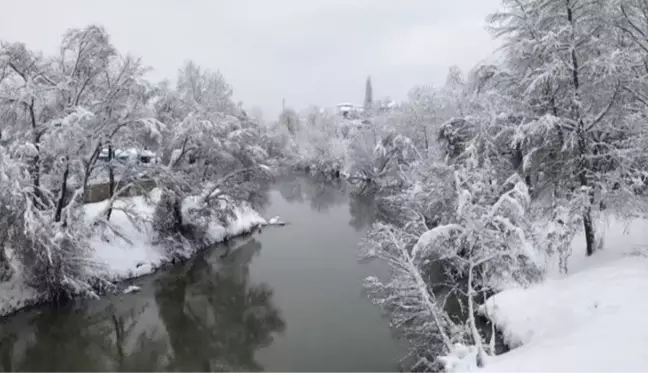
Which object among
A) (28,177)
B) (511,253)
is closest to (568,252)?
(511,253)

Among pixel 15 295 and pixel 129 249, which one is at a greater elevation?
pixel 129 249

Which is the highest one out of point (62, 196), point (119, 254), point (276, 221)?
point (62, 196)

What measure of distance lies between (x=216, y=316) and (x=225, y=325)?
0.88 m

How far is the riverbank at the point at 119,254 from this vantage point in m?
14.9

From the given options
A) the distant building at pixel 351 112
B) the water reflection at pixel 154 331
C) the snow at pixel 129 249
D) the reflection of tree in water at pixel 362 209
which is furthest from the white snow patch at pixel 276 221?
the distant building at pixel 351 112

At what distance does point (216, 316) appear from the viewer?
15070 mm

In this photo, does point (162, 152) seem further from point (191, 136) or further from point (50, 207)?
point (50, 207)

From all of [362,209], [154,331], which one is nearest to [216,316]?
[154,331]

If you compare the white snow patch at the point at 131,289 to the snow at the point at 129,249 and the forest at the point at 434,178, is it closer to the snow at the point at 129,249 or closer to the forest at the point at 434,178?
the forest at the point at 434,178

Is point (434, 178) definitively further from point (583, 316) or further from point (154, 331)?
point (154, 331)

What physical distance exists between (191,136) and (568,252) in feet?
53.4

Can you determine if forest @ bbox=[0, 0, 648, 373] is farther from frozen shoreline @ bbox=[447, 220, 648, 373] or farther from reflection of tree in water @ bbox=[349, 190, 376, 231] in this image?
reflection of tree in water @ bbox=[349, 190, 376, 231]

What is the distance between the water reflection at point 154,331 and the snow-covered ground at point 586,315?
623 cm

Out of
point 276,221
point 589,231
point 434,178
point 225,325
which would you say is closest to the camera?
point 589,231
